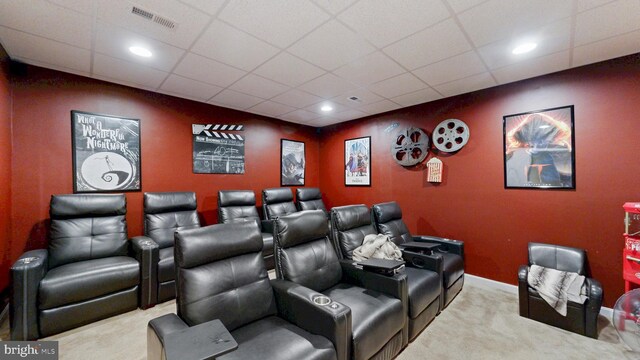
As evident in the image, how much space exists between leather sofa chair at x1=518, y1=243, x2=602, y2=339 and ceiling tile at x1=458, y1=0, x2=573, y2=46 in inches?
88.8

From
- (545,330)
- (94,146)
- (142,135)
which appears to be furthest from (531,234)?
(94,146)

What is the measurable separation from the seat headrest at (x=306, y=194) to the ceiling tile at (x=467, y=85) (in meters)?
2.81

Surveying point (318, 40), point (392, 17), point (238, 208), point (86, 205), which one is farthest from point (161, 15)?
point (238, 208)

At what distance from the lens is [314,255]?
2.15 m

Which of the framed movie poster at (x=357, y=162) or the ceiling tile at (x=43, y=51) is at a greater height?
the ceiling tile at (x=43, y=51)

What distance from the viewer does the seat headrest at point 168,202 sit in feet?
10.7

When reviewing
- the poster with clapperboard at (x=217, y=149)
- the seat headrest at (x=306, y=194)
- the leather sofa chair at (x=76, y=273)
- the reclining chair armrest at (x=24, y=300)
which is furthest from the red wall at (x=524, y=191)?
the reclining chair armrest at (x=24, y=300)

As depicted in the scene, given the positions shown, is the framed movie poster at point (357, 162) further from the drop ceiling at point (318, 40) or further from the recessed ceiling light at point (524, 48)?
the recessed ceiling light at point (524, 48)

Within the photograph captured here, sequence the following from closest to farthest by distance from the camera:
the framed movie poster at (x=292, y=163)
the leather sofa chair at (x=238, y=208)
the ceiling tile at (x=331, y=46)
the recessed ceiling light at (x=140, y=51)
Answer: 1. the ceiling tile at (x=331, y=46)
2. the recessed ceiling light at (x=140, y=51)
3. the leather sofa chair at (x=238, y=208)
4. the framed movie poster at (x=292, y=163)

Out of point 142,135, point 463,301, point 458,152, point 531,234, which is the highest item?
point 142,135

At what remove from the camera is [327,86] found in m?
3.29

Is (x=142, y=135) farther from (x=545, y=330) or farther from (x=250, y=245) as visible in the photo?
(x=545, y=330)

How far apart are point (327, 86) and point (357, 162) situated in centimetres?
198

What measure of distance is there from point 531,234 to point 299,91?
3429 millimetres
